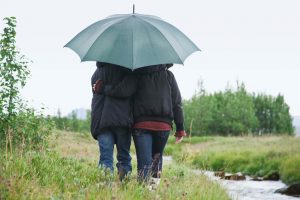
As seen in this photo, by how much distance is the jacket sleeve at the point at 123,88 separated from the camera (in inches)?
261

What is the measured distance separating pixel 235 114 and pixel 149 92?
51.0 m

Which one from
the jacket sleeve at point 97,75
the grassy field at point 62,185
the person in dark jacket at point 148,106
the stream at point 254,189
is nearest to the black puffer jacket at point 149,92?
Answer: the person in dark jacket at point 148,106

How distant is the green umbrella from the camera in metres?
6.52

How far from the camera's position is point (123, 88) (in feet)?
21.7

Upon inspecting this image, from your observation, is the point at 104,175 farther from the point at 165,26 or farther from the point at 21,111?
the point at 21,111

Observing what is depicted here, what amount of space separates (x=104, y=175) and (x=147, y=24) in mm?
2109

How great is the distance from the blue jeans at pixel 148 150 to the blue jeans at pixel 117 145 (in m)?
0.15

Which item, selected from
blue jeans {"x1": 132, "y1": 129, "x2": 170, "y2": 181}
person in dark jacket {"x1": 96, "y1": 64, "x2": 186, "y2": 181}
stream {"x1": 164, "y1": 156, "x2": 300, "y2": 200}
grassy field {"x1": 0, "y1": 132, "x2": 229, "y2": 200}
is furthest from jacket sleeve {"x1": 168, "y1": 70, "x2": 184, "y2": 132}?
stream {"x1": 164, "y1": 156, "x2": 300, "y2": 200}

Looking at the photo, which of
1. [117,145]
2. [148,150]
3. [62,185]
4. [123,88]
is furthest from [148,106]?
[62,185]

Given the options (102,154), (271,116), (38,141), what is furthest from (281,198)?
(271,116)

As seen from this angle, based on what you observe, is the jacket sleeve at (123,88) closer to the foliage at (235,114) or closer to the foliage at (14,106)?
the foliage at (14,106)

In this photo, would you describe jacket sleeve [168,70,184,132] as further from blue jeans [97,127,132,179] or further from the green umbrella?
blue jeans [97,127,132,179]

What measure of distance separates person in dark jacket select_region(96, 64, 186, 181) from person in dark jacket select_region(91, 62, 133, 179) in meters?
0.11

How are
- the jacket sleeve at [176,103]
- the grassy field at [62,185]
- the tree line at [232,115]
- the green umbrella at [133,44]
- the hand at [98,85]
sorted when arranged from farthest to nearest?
the tree line at [232,115] → the jacket sleeve at [176,103] → the hand at [98,85] → the green umbrella at [133,44] → the grassy field at [62,185]
